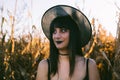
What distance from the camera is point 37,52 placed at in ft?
14.9

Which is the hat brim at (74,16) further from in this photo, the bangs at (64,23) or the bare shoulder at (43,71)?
the bare shoulder at (43,71)

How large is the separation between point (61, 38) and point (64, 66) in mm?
231

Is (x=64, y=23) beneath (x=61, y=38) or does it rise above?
above

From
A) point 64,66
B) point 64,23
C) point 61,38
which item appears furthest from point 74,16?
point 64,66

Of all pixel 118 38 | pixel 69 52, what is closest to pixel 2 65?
pixel 118 38

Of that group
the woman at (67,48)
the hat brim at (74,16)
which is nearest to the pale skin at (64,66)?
the woman at (67,48)

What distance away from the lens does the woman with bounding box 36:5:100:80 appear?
2.74 meters

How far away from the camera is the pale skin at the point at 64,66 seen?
8.93 feet

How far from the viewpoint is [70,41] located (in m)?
2.76

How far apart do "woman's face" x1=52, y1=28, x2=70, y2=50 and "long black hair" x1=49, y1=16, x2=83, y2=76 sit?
0.10 ft

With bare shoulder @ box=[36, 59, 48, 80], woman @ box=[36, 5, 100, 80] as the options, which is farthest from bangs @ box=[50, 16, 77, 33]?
bare shoulder @ box=[36, 59, 48, 80]

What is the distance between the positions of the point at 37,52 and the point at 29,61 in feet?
0.52

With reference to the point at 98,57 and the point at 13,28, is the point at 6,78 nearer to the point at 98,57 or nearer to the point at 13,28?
the point at 13,28

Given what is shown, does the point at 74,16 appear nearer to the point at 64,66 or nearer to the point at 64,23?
the point at 64,23
